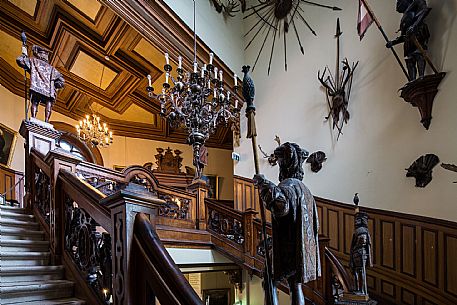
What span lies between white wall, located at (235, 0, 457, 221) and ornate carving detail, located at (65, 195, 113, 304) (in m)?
3.78

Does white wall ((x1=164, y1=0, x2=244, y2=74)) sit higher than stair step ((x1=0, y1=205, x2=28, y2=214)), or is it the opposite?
white wall ((x1=164, y1=0, x2=244, y2=74))

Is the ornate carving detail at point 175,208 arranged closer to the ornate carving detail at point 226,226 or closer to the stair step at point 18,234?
the ornate carving detail at point 226,226

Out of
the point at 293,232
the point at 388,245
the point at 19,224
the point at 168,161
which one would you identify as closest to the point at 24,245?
the point at 19,224

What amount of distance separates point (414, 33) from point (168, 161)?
22.4ft

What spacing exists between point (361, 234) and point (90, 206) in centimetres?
266

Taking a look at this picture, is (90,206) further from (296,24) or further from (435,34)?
(296,24)

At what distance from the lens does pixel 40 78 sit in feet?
13.2

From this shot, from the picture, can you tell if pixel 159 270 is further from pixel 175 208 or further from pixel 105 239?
pixel 175 208

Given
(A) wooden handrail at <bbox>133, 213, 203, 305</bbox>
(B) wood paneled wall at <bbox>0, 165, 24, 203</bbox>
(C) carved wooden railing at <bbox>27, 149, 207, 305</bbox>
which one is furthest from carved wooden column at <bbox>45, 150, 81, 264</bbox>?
(B) wood paneled wall at <bbox>0, 165, 24, 203</bbox>

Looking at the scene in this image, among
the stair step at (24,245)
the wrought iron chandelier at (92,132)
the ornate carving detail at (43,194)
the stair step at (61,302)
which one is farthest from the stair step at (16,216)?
the wrought iron chandelier at (92,132)

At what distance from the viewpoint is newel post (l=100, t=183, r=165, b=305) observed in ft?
6.17

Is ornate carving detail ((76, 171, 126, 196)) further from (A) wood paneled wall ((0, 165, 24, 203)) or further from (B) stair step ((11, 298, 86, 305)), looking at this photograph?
(A) wood paneled wall ((0, 165, 24, 203))

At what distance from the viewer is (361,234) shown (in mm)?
3676

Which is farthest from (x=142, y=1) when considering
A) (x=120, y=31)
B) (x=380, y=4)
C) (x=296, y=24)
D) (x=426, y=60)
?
(x=426, y=60)
